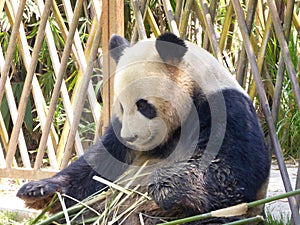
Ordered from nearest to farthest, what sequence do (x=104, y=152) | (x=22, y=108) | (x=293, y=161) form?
(x=104, y=152) → (x=22, y=108) → (x=293, y=161)

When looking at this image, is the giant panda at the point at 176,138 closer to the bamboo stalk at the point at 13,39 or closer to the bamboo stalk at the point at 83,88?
the bamboo stalk at the point at 83,88

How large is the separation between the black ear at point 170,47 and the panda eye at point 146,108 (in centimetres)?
23

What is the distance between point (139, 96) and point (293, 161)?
10.4ft

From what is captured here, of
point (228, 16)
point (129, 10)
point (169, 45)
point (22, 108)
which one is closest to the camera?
point (169, 45)

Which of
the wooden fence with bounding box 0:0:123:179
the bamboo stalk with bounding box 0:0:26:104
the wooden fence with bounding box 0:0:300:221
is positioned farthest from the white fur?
the bamboo stalk with bounding box 0:0:26:104

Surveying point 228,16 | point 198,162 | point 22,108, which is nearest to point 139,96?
point 198,162

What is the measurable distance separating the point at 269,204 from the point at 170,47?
1761 millimetres

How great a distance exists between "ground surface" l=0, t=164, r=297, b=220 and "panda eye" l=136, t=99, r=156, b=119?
3.81 feet

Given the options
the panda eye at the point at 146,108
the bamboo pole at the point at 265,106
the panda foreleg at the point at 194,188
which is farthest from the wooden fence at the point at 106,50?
the panda eye at the point at 146,108

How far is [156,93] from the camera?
3.25 metres

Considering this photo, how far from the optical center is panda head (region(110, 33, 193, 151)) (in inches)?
126

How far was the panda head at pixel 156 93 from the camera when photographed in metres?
3.20

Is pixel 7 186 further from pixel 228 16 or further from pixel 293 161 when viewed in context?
pixel 228 16

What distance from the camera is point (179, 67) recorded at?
3266mm
